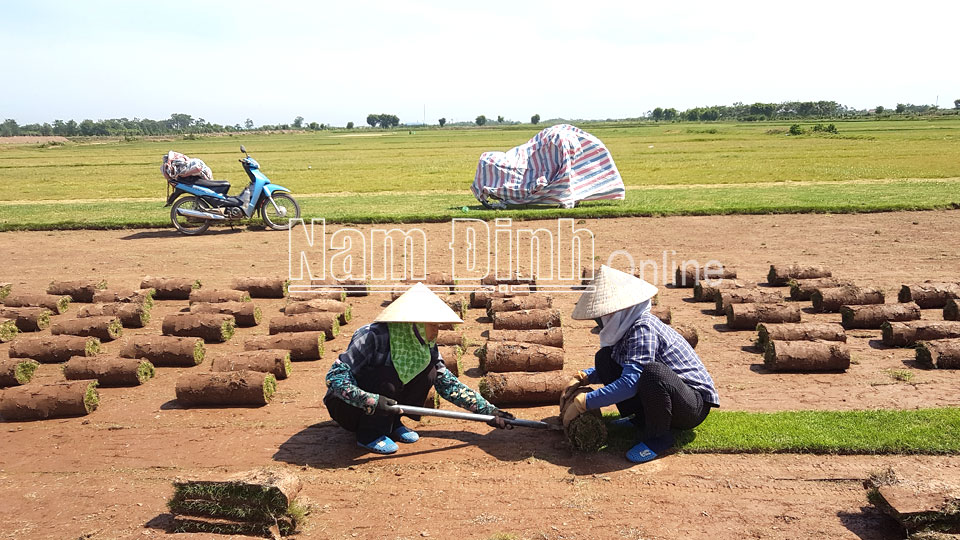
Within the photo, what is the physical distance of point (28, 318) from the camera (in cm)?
1067

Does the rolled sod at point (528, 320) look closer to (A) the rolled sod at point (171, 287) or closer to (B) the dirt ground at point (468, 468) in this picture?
(B) the dirt ground at point (468, 468)

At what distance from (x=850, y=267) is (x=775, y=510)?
9.43 meters

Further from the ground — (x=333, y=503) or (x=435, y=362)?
(x=435, y=362)

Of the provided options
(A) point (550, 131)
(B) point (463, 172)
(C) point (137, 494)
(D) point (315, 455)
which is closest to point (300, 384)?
(D) point (315, 455)

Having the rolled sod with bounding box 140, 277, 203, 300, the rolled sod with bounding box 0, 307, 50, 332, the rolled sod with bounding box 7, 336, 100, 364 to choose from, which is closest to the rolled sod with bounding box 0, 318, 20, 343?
the rolled sod with bounding box 0, 307, 50, 332

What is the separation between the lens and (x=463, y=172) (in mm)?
41781

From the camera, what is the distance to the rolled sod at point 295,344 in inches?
352

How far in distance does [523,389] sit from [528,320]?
248cm

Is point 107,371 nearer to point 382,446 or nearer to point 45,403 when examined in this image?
point 45,403

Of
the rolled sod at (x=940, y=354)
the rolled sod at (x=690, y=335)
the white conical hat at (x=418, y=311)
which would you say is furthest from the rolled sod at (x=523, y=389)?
the rolled sod at (x=940, y=354)

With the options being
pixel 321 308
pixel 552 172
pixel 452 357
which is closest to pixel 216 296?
pixel 321 308

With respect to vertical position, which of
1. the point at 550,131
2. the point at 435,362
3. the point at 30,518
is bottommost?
the point at 30,518

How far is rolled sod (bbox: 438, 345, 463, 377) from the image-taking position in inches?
320

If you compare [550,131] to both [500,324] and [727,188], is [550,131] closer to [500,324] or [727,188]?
[727,188]
